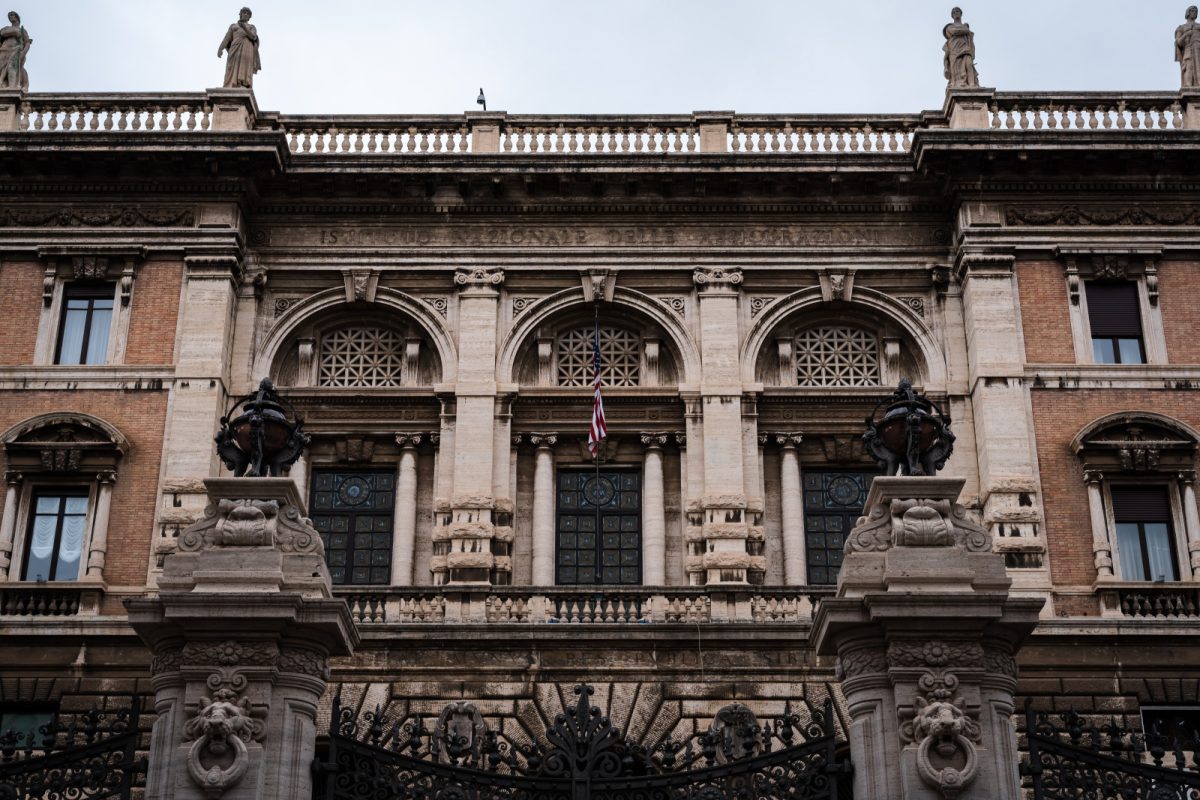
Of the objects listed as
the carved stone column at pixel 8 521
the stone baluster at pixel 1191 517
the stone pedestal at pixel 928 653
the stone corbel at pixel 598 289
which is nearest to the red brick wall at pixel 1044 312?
the stone baluster at pixel 1191 517

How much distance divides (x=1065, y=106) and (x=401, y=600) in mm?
15577

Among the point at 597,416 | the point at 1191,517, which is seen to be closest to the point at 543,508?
the point at 597,416

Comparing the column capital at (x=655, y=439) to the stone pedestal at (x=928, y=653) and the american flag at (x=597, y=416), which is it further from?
the stone pedestal at (x=928, y=653)

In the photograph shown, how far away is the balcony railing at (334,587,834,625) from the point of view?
25703 mm

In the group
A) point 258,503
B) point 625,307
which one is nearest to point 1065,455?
point 625,307

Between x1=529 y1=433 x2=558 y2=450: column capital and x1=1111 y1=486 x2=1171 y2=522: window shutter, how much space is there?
968 centimetres

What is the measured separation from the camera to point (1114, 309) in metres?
28.8

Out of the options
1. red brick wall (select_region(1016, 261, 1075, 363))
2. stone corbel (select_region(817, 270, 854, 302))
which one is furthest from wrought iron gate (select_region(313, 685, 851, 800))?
stone corbel (select_region(817, 270, 854, 302))

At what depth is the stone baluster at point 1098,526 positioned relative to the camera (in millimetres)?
26203

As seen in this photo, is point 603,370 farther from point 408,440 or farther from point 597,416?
point 408,440

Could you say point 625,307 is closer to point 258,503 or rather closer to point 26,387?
point 26,387

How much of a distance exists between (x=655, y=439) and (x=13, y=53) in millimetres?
14726

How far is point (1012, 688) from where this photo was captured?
1316cm

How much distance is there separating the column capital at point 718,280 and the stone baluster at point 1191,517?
847 centimetres
